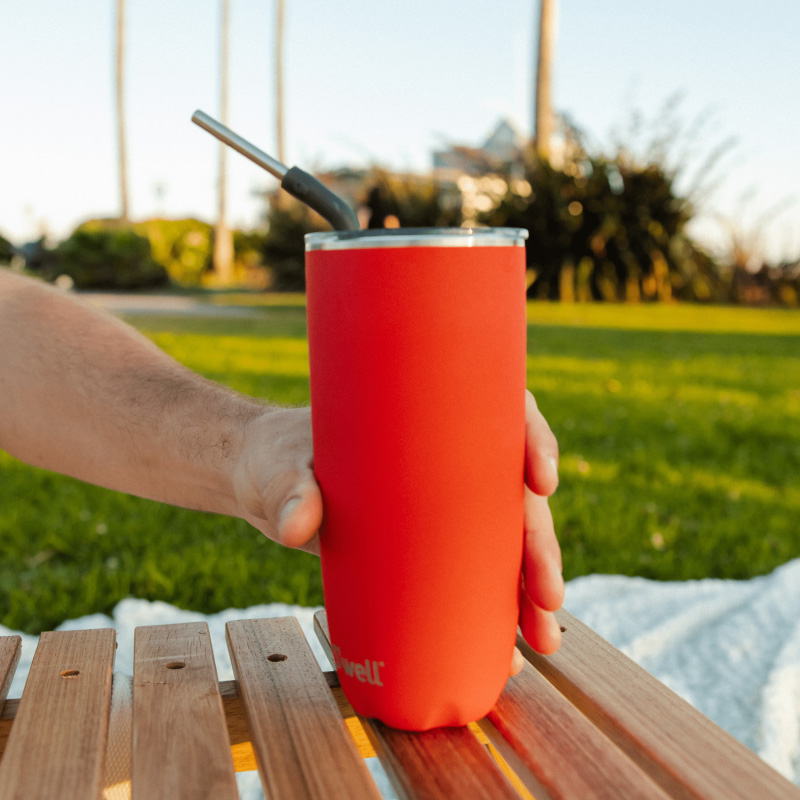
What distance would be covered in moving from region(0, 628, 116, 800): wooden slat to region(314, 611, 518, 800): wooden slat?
9.9 inches

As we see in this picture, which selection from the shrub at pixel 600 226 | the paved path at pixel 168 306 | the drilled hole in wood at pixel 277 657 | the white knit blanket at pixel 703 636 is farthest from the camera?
the shrub at pixel 600 226

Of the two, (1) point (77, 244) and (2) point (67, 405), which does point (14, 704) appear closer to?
(2) point (67, 405)

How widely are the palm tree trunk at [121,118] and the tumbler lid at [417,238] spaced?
17.1m

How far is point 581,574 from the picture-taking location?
2.32m

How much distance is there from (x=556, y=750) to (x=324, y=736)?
0.70 ft

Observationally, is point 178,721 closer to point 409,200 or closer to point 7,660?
point 7,660

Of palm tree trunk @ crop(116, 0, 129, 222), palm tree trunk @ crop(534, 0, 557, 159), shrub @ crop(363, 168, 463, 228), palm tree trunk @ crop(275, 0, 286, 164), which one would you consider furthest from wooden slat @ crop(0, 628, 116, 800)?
palm tree trunk @ crop(116, 0, 129, 222)

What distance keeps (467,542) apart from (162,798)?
1.06ft

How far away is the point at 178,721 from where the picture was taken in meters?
0.84


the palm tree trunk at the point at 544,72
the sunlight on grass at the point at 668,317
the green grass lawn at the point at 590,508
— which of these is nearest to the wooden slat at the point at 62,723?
the green grass lawn at the point at 590,508

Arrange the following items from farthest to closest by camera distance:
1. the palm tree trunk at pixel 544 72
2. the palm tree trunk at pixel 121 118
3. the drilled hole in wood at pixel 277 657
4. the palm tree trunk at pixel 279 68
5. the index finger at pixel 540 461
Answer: the palm tree trunk at pixel 121 118 < the palm tree trunk at pixel 279 68 < the palm tree trunk at pixel 544 72 < the drilled hole in wood at pixel 277 657 < the index finger at pixel 540 461

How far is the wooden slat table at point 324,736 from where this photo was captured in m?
0.73

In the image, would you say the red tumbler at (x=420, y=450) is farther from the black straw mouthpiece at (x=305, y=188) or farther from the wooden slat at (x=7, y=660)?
the wooden slat at (x=7, y=660)

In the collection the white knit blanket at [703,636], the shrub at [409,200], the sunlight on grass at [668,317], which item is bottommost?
the white knit blanket at [703,636]
